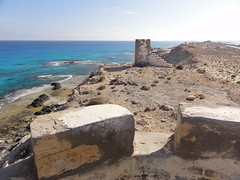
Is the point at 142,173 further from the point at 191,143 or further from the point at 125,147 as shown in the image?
the point at 191,143

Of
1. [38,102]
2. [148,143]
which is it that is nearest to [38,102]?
[38,102]

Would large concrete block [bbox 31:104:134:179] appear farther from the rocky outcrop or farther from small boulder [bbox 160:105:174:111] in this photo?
the rocky outcrop

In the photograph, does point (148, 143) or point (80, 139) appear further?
point (148, 143)

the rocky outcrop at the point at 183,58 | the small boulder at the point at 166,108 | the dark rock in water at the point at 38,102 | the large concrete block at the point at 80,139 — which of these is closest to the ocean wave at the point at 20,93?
the dark rock in water at the point at 38,102

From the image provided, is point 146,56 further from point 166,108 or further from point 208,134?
point 208,134

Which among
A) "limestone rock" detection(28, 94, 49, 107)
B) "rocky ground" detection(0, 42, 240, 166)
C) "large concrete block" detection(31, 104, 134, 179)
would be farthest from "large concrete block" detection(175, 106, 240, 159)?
"limestone rock" detection(28, 94, 49, 107)

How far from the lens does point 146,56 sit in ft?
79.9

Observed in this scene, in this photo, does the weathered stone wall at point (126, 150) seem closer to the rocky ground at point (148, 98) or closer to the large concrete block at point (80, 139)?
the large concrete block at point (80, 139)

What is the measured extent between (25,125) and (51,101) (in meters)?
6.33

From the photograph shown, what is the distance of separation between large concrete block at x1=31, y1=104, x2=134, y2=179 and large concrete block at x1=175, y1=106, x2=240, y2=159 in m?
1.25

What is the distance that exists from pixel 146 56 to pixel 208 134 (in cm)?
2081

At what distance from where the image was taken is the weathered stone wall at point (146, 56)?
23875 mm

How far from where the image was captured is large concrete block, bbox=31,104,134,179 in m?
3.78

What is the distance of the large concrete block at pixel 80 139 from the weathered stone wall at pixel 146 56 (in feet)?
66.8
